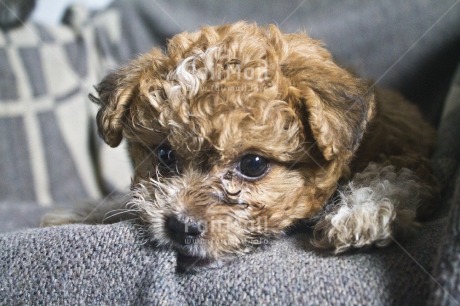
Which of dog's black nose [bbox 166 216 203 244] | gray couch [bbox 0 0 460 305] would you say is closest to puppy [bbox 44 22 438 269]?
dog's black nose [bbox 166 216 203 244]

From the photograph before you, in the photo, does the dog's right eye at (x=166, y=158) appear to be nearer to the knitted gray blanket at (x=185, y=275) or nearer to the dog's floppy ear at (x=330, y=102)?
the knitted gray blanket at (x=185, y=275)

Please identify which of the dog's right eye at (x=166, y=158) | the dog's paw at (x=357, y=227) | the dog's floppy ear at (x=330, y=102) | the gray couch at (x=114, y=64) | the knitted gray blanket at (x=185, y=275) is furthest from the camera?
the gray couch at (x=114, y=64)

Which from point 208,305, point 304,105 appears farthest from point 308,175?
point 208,305

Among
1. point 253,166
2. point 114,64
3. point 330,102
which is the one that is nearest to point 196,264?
point 253,166

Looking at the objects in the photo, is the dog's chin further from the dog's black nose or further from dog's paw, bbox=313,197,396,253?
dog's paw, bbox=313,197,396,253

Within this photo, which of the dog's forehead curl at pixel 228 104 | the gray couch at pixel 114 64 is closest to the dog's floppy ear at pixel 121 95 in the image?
the dog's forehead curl at pixel 228 104

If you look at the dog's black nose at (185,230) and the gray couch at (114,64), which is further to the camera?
the gray couch at (114,64)

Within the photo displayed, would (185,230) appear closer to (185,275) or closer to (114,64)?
(185,275)

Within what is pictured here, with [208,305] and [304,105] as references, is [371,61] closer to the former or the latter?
[304,105]
